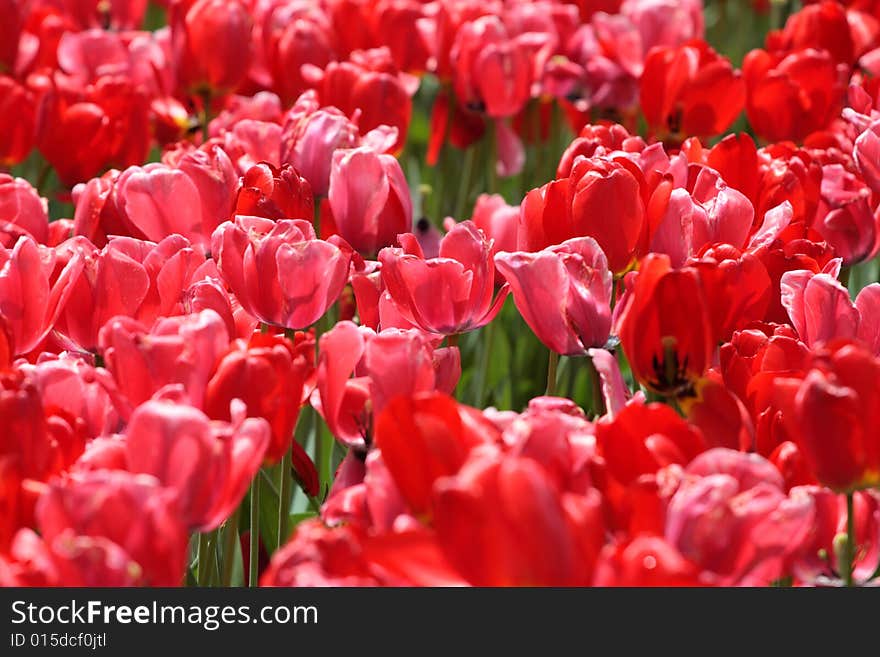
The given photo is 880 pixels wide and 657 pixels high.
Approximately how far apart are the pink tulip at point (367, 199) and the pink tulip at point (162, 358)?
64 centimetres

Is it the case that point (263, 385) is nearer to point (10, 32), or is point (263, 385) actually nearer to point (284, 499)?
point (284, 499)

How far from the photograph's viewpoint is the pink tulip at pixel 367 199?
1.91 m

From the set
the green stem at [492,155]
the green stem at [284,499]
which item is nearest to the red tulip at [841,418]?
the green stem at [284,499]

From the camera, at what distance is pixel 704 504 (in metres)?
1.02

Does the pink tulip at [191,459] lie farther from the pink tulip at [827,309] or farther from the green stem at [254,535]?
the pink tulip at [827,309]

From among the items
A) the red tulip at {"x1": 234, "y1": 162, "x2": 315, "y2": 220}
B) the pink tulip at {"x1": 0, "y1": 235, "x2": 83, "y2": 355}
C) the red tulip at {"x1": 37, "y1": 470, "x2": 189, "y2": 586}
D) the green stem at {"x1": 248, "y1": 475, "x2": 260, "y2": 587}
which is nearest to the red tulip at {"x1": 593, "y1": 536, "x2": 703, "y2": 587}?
the red tulip at {"x1": 37, "y1": 470, "x2": 189, "y2": 586}

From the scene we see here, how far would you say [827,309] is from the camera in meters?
1.50

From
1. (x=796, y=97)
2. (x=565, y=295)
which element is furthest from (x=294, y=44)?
(x=565, y=295)

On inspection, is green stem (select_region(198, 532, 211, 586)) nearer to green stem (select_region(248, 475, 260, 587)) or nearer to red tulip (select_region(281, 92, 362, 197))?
green stem (select_region(248, 475, 260, 587))

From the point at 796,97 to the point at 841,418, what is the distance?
1602 mm

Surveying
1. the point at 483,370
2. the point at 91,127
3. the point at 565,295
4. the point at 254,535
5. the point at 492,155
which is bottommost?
the point at 483,370

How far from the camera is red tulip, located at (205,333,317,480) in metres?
1.27
